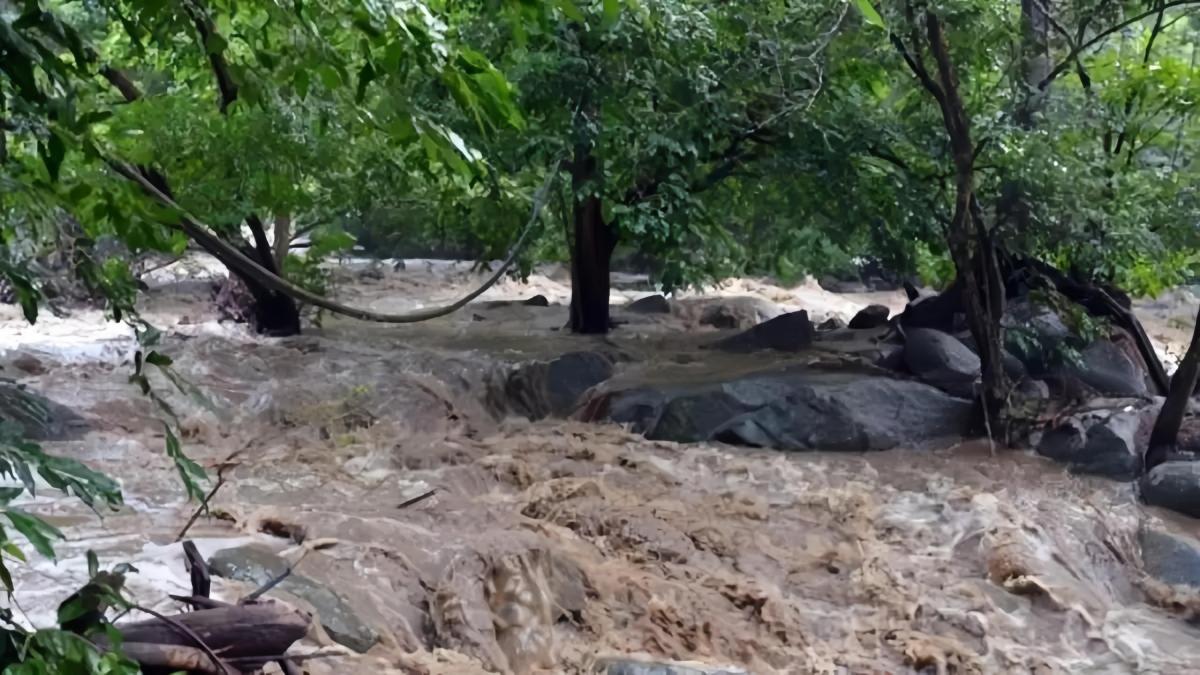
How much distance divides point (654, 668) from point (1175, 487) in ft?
13.7

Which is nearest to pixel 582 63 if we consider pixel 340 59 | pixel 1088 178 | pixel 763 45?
pixel 763 45

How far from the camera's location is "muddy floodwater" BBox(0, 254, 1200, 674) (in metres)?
5.38

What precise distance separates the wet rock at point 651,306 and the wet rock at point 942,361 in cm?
449

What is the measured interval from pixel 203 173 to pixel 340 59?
7.44 meters

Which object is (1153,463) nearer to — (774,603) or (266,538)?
(774,603)

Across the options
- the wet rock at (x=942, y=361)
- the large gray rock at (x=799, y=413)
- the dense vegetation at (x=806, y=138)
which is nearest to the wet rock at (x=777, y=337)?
the dense vegetation at (x=806, y=138)

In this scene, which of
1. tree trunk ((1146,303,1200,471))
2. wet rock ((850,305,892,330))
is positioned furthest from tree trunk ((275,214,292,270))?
tree trunk ((1146,303,1200,471))

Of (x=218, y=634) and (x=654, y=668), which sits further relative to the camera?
(x=654, y=668)

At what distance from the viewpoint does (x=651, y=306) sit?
47.3 feet

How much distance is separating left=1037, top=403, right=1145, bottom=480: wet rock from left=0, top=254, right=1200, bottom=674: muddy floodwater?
161 mm

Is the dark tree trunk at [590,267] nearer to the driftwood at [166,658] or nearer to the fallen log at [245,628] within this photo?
the fallen log at [245,628]

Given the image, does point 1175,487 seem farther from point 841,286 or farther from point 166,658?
point 841,286

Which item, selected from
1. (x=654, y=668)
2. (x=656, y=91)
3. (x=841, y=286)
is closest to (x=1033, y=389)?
(x=656, y=91)

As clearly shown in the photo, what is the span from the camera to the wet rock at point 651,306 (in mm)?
14320
